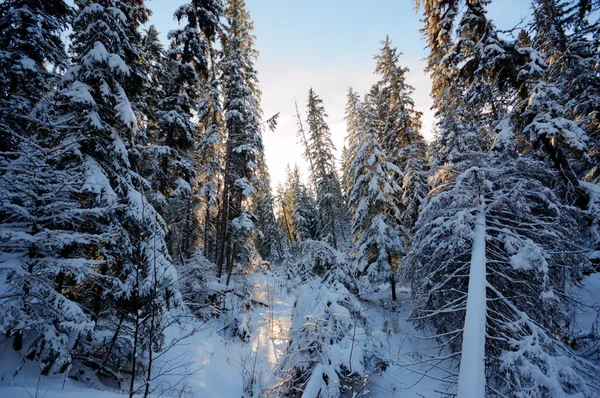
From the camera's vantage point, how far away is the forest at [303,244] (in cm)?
442

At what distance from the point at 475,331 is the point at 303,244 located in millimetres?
7952

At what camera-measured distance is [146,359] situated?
682cm

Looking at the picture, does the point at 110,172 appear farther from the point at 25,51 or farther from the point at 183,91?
the point at 25,51

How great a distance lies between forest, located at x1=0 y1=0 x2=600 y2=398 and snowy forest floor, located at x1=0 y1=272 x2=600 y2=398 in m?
0.07

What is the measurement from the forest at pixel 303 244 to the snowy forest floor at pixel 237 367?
0.23 feet

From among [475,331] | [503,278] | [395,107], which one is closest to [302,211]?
[395,107]

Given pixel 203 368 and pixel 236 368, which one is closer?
pixel 203 368

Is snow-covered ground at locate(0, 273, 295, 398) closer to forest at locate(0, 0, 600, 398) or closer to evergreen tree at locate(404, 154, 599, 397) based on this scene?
forest at locate(0, 0, 600, 398)

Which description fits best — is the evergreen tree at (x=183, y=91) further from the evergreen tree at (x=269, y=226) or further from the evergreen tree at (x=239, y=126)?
the evergreen tree at (x=269, y=226)

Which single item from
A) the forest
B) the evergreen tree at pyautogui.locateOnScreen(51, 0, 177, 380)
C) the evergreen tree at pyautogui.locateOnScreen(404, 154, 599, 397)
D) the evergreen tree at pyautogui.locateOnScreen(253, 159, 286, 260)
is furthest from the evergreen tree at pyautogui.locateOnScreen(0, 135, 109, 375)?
the evergreen tree at pyautogui.locateOnScreen(253, 159, 286, 260)

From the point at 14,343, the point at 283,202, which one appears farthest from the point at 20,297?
the point at 283,202

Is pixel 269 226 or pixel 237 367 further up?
pixel 269 226

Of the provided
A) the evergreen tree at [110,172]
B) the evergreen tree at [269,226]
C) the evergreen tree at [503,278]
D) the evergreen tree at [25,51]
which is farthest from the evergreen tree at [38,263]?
the evergreen tree at [269,226]

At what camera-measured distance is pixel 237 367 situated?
759 centimetres
